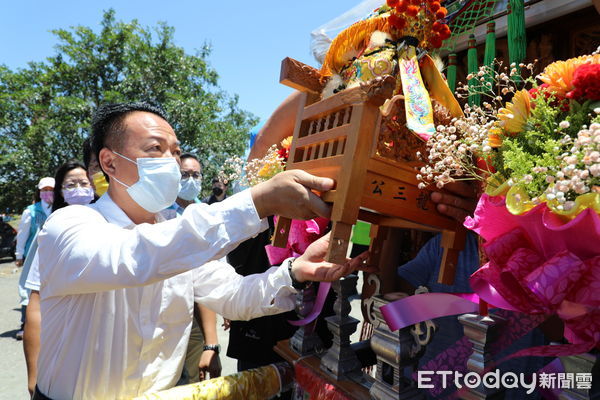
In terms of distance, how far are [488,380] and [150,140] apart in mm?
1583

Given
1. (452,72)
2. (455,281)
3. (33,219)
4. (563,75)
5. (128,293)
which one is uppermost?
(452,72)

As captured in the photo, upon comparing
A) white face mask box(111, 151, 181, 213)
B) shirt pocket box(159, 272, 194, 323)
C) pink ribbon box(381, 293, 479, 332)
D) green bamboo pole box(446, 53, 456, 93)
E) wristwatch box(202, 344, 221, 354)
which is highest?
green bamboo pole box(446, 53, 456, 93)

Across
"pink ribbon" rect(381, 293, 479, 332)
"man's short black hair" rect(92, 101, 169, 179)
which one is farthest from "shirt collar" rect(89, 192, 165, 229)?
"pink ribbon" rect(381, 293, 479, 332)

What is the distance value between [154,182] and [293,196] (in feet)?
2.53

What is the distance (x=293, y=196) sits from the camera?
4.46 feet

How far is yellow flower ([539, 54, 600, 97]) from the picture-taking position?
3.20 ft

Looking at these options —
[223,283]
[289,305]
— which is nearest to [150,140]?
[223,283]

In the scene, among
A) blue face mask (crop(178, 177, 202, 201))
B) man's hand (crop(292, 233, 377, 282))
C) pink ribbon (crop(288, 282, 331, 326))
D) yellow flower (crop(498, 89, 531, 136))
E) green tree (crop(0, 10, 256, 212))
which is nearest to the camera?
yellow flower (crop(498, 89, 531, 136))

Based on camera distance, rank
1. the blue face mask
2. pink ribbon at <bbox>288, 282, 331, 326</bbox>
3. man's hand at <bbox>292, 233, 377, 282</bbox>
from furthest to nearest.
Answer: the blue face mask < pink ribbon at <bbox>288, 282, 331, 326</bbox> < man's hand at <bbox>292, 233, 377, 282</bbox>

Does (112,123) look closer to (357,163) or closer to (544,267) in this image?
(357,163)

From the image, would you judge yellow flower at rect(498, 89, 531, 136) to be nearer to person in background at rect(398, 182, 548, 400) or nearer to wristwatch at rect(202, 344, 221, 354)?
person in background at rect(398, 182, 548, 400)

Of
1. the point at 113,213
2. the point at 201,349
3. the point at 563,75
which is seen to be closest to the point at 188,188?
the point at 201,349

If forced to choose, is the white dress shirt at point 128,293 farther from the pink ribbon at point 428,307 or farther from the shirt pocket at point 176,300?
the pink ribbon at point 428,307

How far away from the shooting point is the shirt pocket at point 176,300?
5.81ft
